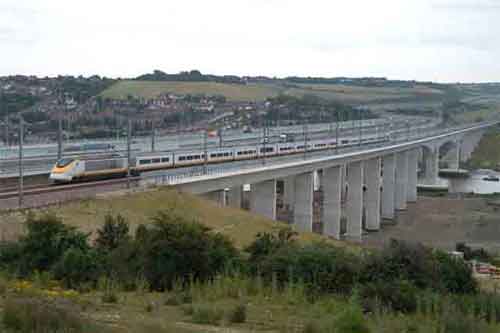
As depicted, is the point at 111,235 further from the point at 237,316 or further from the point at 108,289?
the point at 237,316

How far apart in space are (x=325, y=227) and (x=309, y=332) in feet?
176

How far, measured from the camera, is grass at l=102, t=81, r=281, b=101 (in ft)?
460

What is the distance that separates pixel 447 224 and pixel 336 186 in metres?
11.9

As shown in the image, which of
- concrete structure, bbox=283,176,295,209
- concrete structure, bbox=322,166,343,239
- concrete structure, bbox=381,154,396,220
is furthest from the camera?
concrete structure, bbox=381,154,396,220

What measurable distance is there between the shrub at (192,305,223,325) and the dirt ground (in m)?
45.3

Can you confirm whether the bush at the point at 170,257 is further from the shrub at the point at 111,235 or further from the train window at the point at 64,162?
the train window at the point at 64,162

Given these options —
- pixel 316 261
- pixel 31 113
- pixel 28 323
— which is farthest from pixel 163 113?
pixel 28 323

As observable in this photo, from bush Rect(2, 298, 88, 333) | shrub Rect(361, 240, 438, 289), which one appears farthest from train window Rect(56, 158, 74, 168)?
bush Rect(2, 298, 88, 333)

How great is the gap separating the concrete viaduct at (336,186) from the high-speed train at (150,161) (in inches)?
129

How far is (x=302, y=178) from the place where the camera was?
210ft

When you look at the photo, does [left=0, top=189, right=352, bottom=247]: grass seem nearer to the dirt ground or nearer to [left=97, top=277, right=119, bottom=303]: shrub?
[left=97, top=277, right=119, bottom=303]: shrub

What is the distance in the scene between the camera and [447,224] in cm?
7125

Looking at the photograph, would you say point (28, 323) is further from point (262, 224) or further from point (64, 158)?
point (64, 158)

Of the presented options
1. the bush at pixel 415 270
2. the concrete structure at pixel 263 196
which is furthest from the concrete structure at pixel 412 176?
the bush at pixel 415 270
